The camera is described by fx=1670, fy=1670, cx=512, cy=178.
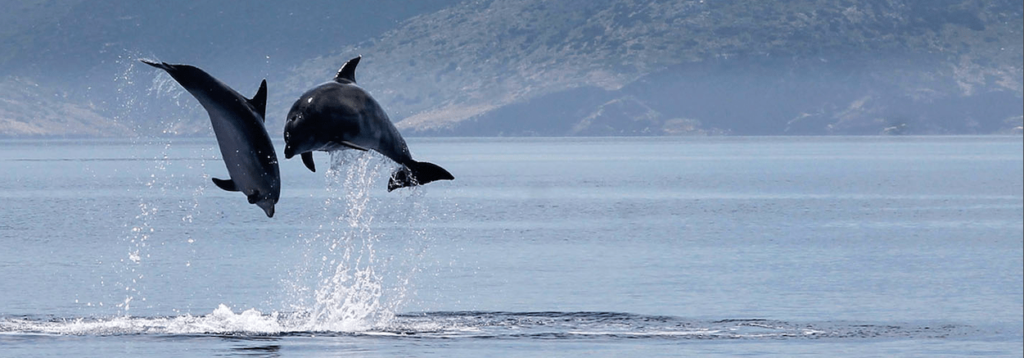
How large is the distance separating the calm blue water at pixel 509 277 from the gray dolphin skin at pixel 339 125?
3.25ft

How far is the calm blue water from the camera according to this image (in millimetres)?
32531

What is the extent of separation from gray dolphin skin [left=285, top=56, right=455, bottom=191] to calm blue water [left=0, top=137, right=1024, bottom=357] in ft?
3.25

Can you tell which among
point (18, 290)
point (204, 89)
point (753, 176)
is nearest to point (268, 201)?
point (204, 89)

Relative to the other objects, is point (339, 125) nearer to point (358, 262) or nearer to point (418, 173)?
point (418, 173)

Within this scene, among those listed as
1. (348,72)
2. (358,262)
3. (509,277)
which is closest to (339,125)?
(348,72)

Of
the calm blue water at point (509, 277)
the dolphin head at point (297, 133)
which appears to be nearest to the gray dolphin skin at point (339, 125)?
the dolphin head at point (297, 133)

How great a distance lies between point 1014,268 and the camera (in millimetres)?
51344

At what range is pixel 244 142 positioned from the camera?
21.2 metres

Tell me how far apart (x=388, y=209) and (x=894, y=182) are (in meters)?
59.2

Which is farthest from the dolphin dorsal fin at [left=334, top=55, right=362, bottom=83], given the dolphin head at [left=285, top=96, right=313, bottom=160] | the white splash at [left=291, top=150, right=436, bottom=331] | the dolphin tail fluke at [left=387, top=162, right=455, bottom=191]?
the dolphin head at [left=285, top=96, right=313, bottom=160]

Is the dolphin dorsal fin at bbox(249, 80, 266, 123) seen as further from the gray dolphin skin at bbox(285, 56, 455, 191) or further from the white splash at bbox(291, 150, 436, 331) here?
the white splash at bbox(291, 150, 436, 331)

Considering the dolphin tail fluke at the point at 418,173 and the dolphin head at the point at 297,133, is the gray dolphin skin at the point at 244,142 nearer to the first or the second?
the dolphin head at the point at 297,133

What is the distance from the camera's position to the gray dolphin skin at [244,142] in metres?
20.9

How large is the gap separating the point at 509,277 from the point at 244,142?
26553 millimetres
